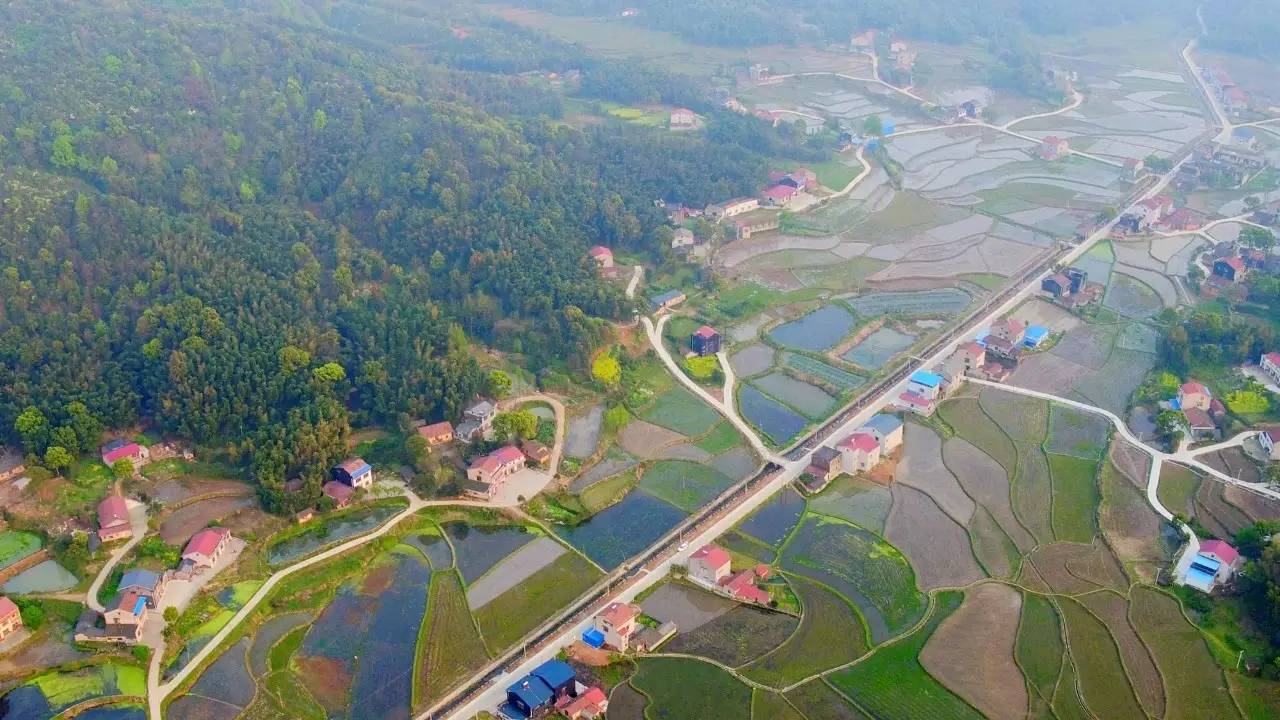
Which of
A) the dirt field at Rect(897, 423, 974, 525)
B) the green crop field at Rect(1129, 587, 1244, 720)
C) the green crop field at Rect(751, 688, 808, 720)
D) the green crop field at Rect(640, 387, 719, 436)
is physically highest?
the green crop field at Rect(1129, 587, 1244, 720)

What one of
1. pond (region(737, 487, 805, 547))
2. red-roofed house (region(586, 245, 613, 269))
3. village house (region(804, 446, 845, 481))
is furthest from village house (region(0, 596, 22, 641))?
red-roofed house (region(586, 245, 613, 269))

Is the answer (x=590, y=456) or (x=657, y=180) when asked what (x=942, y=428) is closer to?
(x=590, y=456)

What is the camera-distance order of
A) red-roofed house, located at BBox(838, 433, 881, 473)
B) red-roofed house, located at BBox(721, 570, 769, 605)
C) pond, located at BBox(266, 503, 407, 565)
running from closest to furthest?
red-roofed house, located at BBox(721, 570, 769, 605)
pond, located at BBox(266, 503, 407, 565)
red-roofed house, located at BBox(838, 433, 881, 473)

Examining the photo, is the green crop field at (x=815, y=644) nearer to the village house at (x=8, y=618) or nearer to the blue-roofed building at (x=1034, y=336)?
the village house at (x=8, y=618)

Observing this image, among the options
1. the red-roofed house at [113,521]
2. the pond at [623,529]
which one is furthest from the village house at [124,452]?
the pond at [623,529]

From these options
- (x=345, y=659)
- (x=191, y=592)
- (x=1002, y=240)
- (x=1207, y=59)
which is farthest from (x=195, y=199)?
(x=1207, y=59)

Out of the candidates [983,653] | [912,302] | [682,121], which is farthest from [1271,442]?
[682,121]

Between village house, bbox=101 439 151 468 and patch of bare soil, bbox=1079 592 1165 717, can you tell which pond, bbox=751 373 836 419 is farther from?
village house, bbox=101 439 151 468
